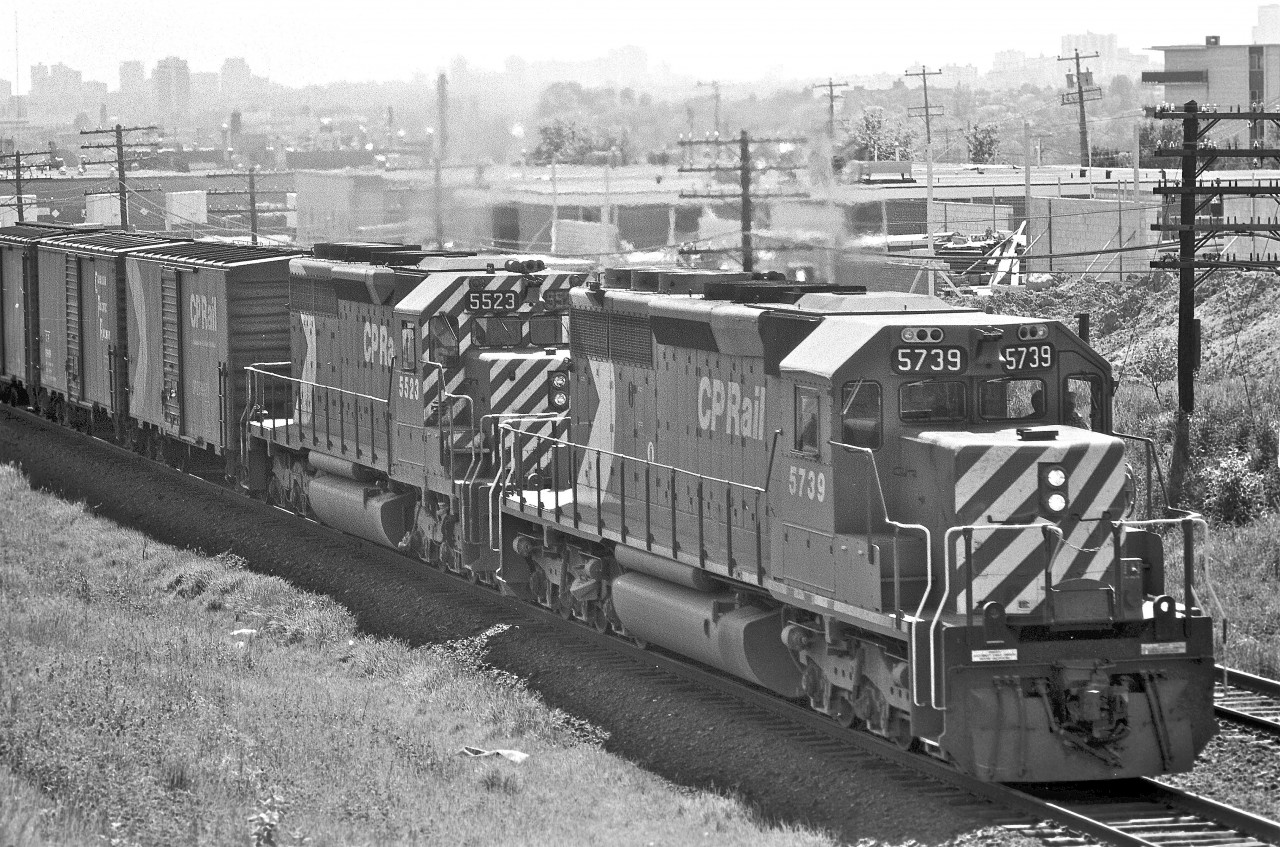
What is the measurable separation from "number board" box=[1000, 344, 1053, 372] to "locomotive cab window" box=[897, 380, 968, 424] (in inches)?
14.7

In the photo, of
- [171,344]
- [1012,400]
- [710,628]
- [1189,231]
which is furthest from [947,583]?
[171,344]

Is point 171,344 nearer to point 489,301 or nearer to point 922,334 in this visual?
point 489,301

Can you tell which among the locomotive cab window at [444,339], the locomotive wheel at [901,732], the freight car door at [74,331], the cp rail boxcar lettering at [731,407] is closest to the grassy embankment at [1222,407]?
the locomotive wheel at [901,732]

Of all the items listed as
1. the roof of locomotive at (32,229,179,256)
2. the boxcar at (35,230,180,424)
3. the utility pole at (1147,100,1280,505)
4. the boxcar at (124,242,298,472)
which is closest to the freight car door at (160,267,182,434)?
the boxcar at (124,242,298,472)

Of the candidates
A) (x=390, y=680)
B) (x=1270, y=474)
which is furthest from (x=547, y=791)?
(x=1270, y=474)

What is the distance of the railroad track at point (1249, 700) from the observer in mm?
11719

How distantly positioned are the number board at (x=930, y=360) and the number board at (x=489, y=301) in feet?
26.6

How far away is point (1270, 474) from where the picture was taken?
2081 centimetres

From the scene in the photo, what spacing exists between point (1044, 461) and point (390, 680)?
7034 millimetres

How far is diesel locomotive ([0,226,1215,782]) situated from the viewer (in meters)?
10.2

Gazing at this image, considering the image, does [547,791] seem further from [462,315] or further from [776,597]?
[462,315]

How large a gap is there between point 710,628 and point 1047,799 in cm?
355

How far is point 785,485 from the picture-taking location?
39.4 feet

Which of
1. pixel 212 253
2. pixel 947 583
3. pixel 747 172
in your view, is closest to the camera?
pixel 947 583
